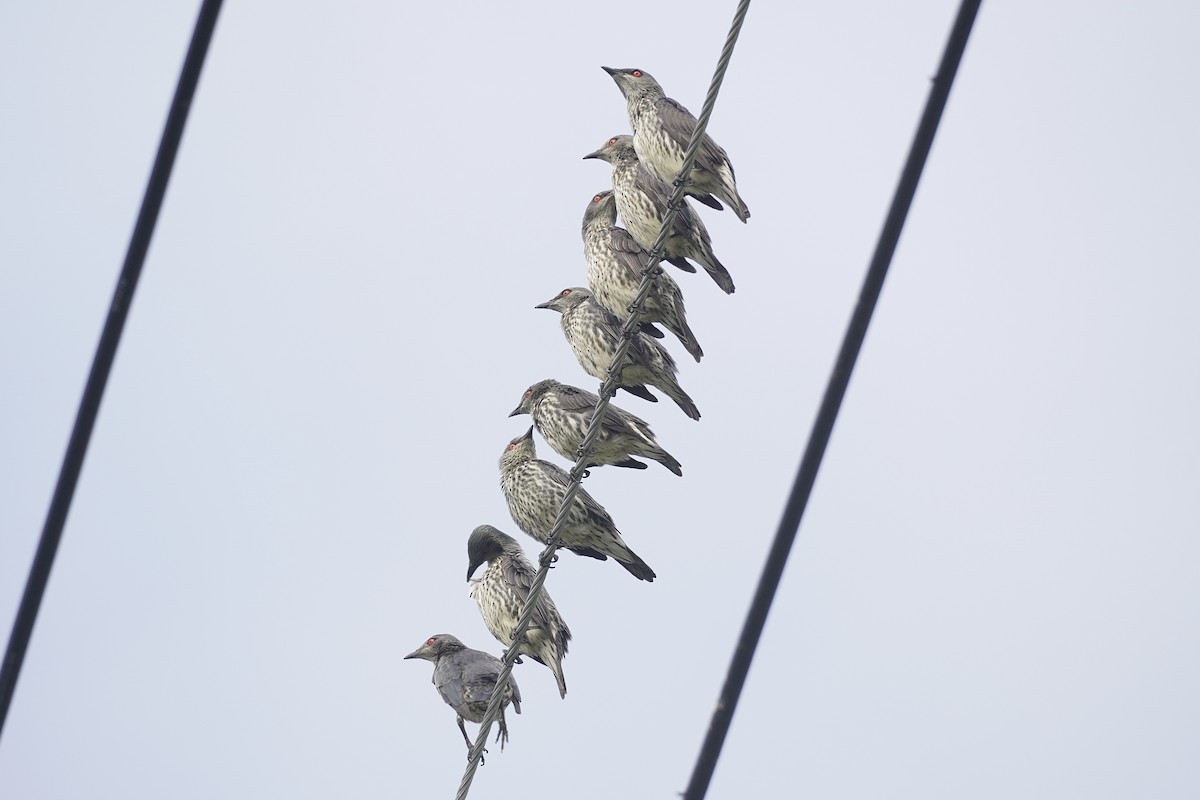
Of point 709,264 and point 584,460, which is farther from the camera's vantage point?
point 709,264

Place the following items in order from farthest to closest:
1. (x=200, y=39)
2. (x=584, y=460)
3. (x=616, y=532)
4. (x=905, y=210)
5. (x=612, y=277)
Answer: (x=612, y=277), (x=616, y=532), (x=584, y=460), (x=905, y=210), (x=200, y=39)

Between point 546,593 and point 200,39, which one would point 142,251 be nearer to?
point 200,39

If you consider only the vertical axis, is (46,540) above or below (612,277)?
below

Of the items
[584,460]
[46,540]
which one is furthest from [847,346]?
[584,460]

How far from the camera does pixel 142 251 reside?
254 cm

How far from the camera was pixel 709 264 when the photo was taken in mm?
8461

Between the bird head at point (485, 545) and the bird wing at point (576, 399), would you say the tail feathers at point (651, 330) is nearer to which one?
the bird wing at point (576, 399)

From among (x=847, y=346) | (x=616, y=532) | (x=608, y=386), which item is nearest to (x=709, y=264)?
(x=616, y=532)

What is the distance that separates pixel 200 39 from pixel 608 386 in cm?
333

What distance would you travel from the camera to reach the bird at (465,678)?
8.48 m

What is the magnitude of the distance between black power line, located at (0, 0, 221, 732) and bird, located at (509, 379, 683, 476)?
527cm

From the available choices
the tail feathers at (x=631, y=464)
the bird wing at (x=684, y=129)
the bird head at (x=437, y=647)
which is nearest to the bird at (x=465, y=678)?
the bird head at (x=437, y=647)

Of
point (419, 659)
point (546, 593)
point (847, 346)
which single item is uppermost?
point (847, 346)

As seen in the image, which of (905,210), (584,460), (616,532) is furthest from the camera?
(616,532)
